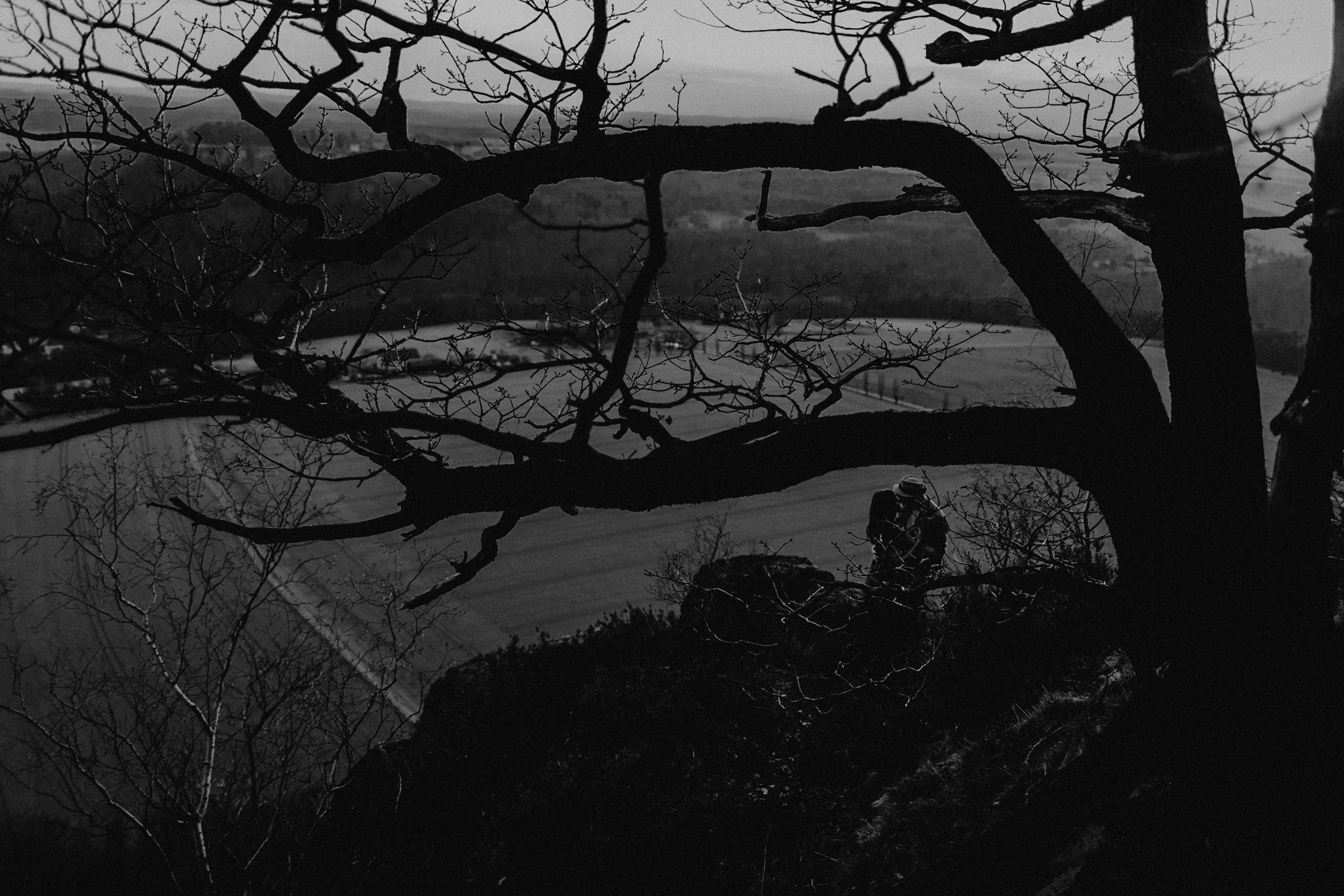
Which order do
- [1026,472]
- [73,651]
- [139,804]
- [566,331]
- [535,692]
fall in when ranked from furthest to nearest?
[73,651] → [1026,472] → [139,804] → [535,692] → [566,331]

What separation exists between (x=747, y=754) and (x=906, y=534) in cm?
295

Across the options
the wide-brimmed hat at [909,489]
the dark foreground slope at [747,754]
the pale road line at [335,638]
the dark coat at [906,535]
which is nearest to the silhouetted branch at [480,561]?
the dark foreground slope at [747,754]

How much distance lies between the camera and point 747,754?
29.3 ft

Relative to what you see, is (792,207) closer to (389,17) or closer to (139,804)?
(139,804)

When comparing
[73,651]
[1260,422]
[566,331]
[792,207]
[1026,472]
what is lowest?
[73,651]

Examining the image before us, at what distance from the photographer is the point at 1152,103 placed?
3709 mm

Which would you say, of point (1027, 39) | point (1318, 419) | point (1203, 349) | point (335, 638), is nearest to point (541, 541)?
point (335, 638)

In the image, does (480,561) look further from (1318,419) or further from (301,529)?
(1318,419)

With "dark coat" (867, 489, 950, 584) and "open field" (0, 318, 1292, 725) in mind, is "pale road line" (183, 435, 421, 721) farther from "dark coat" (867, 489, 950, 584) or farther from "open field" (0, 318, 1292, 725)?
"dark coat" (867, 489, 950, 584)

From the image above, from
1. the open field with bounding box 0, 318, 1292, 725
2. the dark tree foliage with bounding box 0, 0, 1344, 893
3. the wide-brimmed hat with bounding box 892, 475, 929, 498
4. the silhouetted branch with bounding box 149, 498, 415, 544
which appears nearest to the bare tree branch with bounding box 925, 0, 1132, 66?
the dark tree foliage with bounding box 0, 0, 1344, 893

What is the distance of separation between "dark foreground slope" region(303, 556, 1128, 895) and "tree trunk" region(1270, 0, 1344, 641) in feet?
7.26

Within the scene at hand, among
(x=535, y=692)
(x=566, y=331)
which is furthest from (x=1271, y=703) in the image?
(x=535, y=692)

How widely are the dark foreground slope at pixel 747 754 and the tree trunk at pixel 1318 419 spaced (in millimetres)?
2212

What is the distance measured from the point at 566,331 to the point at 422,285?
8.62 ft
